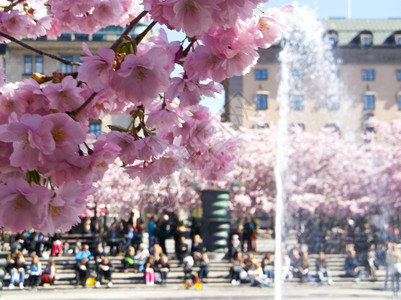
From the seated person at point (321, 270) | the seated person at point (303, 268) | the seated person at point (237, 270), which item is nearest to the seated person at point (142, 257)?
the seated person at point (237, 270)

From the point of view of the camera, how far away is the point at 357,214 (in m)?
47.2

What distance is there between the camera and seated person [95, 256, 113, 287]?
85.0ft

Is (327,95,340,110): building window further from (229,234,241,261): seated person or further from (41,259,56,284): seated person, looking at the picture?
(41,259,56,284): seated person

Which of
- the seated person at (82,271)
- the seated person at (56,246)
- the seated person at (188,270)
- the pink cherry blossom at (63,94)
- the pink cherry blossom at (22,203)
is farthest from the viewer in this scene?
the seated person at (56,246)

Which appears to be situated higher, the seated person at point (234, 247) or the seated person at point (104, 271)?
the seated person at point (234, 247)

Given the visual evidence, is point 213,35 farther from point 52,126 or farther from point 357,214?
point 357,214

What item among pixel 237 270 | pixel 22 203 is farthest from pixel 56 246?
pixel 22 203

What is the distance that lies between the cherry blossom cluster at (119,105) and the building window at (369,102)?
61.1 meters

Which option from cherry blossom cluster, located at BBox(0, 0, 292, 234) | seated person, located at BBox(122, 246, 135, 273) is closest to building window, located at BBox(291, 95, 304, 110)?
seated person, located at BBox(122, 246, 135, 273)

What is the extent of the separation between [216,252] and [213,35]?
93.5ft

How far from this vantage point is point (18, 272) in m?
25.2

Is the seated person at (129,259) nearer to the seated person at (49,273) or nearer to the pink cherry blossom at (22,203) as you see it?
the seated person at (49,273)

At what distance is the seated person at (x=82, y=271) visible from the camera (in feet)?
84.9

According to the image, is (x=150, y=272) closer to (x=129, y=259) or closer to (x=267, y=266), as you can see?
(x=129, y=259)
